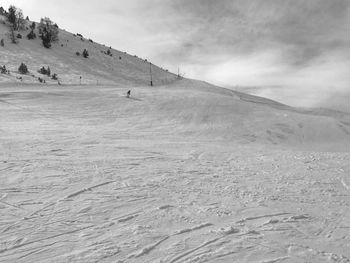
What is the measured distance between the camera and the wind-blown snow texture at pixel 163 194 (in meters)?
5.37

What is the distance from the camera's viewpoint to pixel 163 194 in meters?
7.70

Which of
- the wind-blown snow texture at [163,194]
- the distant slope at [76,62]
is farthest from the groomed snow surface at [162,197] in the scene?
the distant slope at [76,62]

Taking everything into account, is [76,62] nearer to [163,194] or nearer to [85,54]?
[85,54]

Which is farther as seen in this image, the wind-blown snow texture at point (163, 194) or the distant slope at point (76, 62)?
the distant slope at point (76, 62)

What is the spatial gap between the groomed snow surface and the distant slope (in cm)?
1780

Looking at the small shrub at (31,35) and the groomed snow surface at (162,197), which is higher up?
the small shrub at (31,35)

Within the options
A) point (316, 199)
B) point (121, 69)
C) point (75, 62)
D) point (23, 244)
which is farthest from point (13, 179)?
point (121, 69)

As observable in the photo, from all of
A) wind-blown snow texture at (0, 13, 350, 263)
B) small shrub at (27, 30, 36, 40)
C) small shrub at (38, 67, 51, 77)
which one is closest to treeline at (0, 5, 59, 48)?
small shrub at (27, 30, 36, 40)

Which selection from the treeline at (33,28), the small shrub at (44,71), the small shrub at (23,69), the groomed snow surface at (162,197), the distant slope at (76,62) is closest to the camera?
the groomed snow surface at (162,197)

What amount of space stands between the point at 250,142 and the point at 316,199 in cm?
870

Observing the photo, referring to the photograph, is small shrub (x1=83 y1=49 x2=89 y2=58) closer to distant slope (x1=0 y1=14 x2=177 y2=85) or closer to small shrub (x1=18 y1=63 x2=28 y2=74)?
distant slope (x1=0 y1=14 x2=177 y2=85)

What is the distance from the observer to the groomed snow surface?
536cm

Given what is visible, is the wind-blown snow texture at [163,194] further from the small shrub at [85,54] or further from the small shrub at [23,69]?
the small shrub at [85,54]

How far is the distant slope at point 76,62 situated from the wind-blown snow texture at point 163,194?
639 inches
